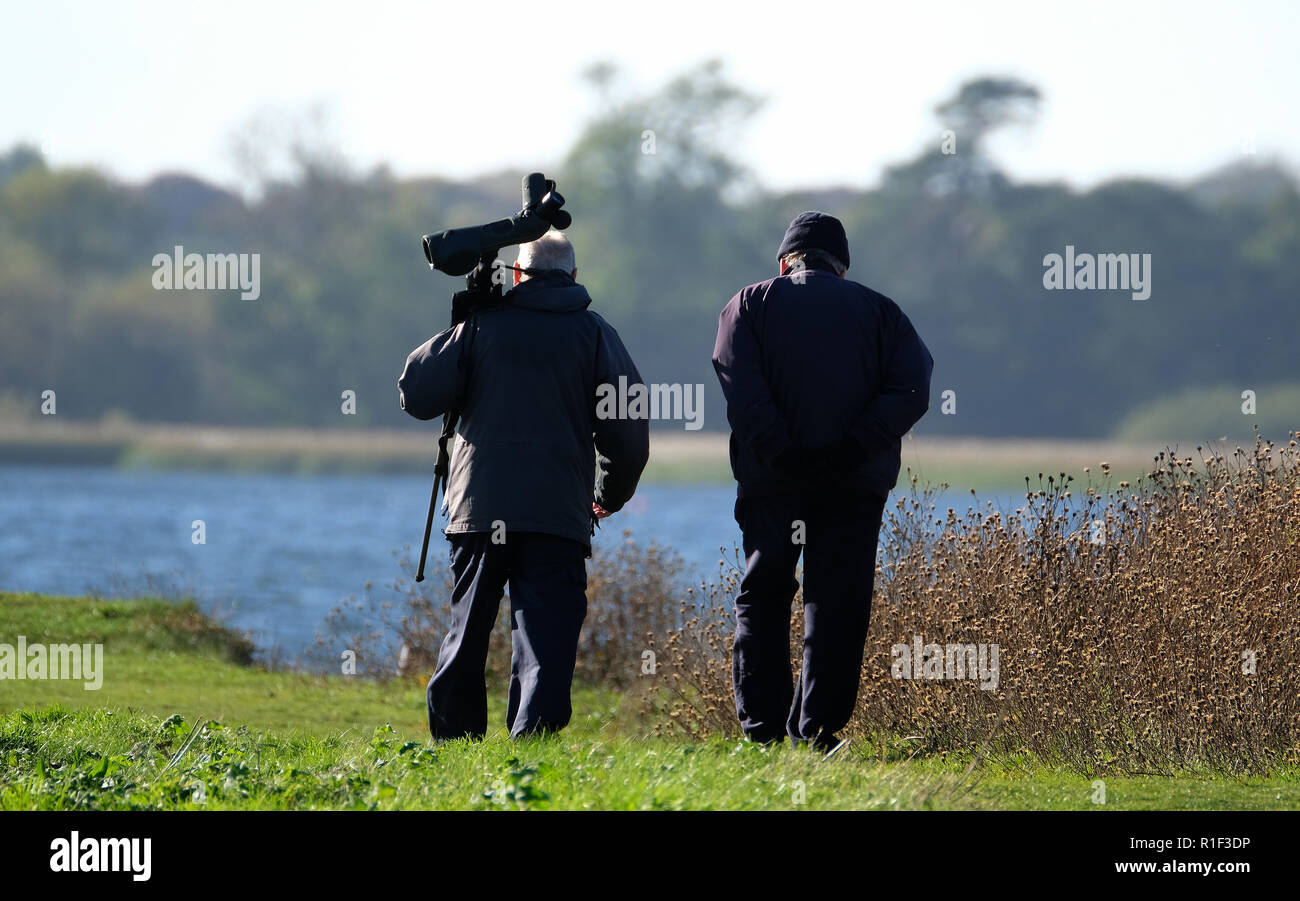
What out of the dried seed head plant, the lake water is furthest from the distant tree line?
the dried seed head plant

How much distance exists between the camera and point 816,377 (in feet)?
18.9

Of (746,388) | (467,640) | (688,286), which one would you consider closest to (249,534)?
(688,286)

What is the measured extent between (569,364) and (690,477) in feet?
195

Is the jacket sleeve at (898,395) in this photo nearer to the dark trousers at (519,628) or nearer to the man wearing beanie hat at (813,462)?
the man wearing beanie hat at (813,462)

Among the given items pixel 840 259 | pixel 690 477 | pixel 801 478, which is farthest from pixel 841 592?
pixel 690 477

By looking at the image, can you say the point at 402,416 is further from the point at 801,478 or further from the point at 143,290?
the point at 801,478

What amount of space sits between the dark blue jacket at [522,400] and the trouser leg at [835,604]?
850 millimetres

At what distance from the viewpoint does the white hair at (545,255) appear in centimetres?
589

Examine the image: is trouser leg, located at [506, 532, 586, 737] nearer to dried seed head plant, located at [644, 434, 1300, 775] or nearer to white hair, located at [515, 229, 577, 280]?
white hair, located at [515, 229, 577, 280]

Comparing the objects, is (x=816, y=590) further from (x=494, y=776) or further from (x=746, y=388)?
(x=494, y=776)

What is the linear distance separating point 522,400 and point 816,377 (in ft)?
3.53

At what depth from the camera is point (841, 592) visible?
574 cm

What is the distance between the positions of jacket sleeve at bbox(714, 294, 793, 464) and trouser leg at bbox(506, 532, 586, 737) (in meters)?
0.76

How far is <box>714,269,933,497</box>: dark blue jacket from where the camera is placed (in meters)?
5.68
